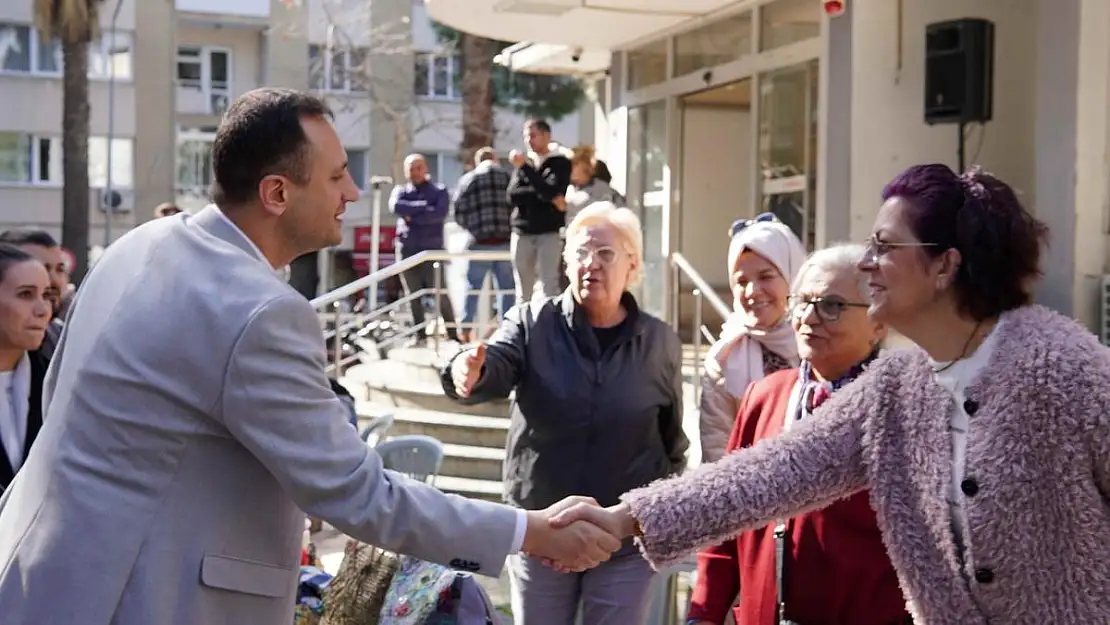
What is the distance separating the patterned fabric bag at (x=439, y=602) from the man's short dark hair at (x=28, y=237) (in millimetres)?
2546

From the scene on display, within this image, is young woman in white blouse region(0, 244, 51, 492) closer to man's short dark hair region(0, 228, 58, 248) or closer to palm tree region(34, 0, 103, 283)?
man's short dark hair region(0, 228, 58, 248)

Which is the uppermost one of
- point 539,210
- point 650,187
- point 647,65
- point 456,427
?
point 647,65

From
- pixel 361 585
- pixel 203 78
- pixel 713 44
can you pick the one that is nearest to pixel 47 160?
pixel 203 78

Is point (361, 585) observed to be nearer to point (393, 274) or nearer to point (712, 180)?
point (393, 274)

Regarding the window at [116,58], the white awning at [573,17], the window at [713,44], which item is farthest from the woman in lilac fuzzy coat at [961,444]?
the window at [116,58]

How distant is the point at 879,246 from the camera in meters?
2.65

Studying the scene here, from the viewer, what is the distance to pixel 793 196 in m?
11.1

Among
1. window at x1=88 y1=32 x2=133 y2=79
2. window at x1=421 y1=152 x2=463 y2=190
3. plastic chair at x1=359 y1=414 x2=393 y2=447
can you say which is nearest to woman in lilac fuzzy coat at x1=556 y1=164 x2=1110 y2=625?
plastic chair at x1=359 y1=414 x2=393 y2=447

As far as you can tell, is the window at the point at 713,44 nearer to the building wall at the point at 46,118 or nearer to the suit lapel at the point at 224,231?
the suit lapel at the point at 224,231

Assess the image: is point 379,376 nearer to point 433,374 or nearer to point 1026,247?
point 433,374

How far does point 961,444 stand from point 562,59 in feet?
40.4

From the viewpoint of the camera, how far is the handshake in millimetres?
3068

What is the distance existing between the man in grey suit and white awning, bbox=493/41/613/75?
37.4 ft

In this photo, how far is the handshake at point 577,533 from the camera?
3.07 metres
